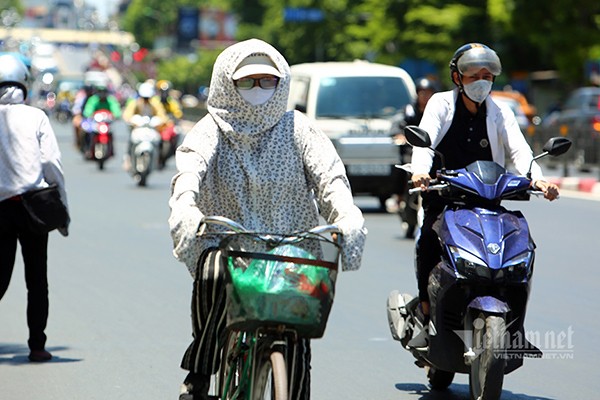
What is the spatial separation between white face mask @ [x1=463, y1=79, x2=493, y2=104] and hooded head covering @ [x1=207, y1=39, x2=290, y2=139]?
1.51 metres

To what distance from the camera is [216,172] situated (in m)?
5.95

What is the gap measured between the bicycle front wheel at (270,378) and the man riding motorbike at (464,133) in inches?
76.6

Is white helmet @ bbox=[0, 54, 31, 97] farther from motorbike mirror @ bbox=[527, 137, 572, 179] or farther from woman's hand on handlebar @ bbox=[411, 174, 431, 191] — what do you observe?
motorbike mirror @ bbox=[527, 137, 572, 179]

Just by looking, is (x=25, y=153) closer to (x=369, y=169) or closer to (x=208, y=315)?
(x=208, y=315)

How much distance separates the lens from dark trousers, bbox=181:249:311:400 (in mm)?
5617

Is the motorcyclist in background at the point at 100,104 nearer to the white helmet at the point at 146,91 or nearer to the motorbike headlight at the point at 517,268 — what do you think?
the white helmet at the point at 146,91

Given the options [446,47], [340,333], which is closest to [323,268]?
[340,333]

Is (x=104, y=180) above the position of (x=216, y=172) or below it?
below

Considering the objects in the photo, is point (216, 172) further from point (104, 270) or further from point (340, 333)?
point (104, 270)

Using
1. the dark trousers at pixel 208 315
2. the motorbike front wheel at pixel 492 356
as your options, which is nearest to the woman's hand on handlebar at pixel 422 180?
the motorbike front wheel at pixel 492 356

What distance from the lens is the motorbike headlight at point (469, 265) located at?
21.3 ft

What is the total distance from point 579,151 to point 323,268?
24.3 m

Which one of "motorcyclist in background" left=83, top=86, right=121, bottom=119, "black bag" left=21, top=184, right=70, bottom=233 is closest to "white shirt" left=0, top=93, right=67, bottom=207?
"black bag" left=21, top=184, right=70, bottom=233

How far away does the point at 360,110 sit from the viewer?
19.5 m
